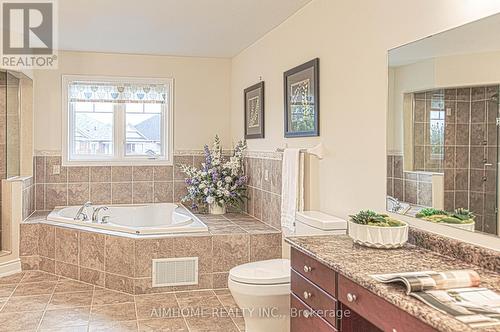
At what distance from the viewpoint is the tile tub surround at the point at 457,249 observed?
186 centimetres

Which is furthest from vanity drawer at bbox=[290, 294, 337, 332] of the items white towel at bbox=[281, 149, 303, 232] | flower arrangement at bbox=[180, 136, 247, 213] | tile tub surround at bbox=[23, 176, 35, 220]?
tile tub surround at bbox=[23, 176, 35, 220]

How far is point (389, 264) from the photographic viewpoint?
6.40 feet

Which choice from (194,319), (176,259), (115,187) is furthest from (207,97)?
(194,319)

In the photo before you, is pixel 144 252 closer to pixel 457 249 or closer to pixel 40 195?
pixel 40 195

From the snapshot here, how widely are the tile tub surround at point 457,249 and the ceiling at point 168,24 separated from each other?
2115 mm

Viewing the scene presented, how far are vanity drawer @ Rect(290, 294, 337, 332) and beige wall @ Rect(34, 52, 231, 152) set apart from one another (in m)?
3.73

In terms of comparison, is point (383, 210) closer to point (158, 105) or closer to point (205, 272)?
point (205, 272)

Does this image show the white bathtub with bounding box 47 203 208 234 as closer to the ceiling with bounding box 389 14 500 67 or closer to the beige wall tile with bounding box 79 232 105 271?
the beige wall tile with bounding box 79 232 105 271

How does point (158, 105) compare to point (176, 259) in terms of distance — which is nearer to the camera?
point (176, 259)

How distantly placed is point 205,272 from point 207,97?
8.36 ft

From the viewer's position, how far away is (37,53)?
5.25m

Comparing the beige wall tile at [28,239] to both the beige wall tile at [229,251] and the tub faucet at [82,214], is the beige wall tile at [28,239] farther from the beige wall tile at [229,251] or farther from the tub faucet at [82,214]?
the beige wall tile at [229,251]

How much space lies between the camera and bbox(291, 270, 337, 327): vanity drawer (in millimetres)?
2041

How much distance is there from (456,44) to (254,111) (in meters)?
3.08
